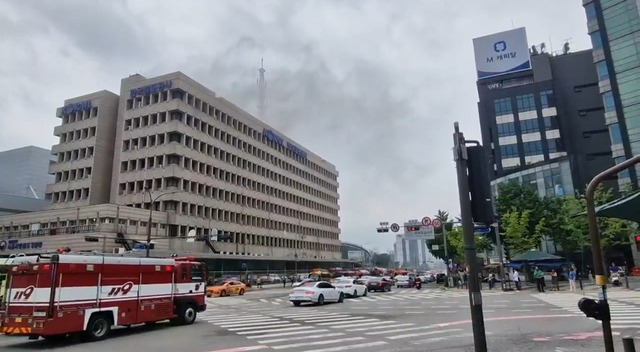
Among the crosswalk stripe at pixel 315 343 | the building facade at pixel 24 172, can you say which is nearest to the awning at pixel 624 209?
the crosswalk stripe at pixel 315 343

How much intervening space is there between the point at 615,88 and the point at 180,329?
5815cm

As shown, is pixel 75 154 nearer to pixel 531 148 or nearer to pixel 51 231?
pixel 51 231

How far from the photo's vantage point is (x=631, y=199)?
6.45m

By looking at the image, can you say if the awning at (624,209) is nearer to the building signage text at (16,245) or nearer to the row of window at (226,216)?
the row of window at (226,216)

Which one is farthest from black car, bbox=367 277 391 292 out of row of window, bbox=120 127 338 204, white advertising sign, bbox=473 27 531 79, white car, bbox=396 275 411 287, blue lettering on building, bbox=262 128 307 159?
white advertising sign, bbox=473 27 531 79

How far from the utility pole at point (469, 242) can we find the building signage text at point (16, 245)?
202 feet

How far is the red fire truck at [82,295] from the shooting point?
13.8 meters

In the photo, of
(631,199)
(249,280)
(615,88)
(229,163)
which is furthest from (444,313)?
(229,163)

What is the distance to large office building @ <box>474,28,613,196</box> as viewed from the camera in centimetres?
7256

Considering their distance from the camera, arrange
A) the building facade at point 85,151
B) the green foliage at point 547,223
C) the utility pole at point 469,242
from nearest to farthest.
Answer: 1. the utility pole at point 469,242
2. the green foliage at point 547,223
3. the building facade at point 85,151

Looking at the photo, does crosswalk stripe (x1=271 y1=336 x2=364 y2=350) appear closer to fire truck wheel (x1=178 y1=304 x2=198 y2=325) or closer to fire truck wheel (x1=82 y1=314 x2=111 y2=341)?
fire truck wheel (x1=82 y1=314 x2=111 y2=341)

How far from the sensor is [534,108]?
255 feet

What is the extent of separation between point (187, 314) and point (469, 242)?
15660mm

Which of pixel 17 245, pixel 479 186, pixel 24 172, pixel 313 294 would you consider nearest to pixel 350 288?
pixel 313 294
